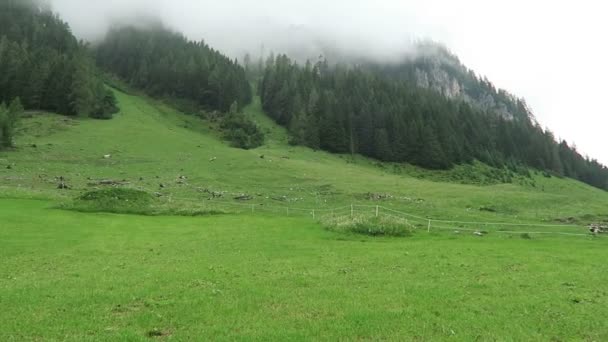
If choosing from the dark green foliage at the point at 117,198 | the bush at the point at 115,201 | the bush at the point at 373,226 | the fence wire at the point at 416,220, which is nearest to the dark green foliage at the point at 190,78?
the fence wire at the point at 416,220

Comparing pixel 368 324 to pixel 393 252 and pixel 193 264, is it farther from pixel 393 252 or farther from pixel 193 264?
pixel 393 252

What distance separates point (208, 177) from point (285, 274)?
58229 mm

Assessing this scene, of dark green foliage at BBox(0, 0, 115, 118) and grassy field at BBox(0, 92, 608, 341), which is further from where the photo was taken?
dark green foliage at BBox(0, 0, 115, 118)

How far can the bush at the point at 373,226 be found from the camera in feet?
129

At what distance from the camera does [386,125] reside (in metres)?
156

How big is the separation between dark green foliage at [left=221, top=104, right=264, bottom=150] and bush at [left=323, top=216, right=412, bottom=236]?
92.4m

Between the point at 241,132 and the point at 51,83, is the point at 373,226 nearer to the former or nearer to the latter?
the point at 241,132

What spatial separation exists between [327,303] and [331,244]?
55.1ft

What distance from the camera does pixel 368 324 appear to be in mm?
14844

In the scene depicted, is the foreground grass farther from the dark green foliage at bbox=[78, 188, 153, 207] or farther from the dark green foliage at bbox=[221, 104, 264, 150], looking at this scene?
the dark green foliage at bbox=[221, 104, 264, 150]

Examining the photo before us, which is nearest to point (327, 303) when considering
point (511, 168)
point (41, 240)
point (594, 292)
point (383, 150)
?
point (594, 292)

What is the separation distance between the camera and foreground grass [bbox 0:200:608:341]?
47.4 feet

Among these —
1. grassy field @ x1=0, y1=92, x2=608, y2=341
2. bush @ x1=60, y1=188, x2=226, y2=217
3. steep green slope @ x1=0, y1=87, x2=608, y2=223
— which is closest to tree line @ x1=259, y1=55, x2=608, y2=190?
steep green slope @ x1=0, y1=87, x2=608, y2=223

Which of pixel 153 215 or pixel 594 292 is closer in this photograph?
pixel 594 292
